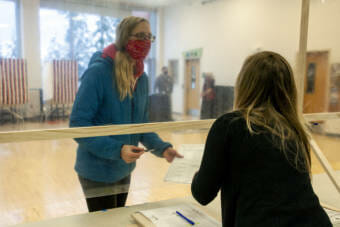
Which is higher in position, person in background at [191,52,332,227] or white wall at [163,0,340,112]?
white wall at [163,0,340,112]

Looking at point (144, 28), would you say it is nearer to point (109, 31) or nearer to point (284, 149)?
point (109, 31)

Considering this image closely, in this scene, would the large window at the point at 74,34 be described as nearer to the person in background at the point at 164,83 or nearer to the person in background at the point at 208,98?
the person in background at the point at 164,83

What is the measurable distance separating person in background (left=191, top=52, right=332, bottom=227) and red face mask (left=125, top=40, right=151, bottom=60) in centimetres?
47

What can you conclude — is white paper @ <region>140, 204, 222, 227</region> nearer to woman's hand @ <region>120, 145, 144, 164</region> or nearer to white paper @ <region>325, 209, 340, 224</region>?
woman's hand @ <region>120, 145, 144, 164</region>

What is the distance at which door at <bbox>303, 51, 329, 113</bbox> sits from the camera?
1.66 metres

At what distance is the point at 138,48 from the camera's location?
1132 mm

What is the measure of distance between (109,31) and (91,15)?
8cm

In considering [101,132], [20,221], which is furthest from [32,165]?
[101,132]

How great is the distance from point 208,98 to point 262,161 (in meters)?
0.69

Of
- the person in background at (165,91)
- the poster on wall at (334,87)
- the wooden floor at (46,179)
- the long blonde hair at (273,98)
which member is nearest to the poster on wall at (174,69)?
the person in background at (165,91)

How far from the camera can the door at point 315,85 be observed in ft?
5.43

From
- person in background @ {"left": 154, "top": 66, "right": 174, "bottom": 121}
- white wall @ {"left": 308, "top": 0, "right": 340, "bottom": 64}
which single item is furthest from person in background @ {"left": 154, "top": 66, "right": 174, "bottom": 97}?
white wall @ {"left": 308, "top": 0, "right": 340, "bottom": 64}

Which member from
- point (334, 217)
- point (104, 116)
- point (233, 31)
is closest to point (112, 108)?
point (104, 116)

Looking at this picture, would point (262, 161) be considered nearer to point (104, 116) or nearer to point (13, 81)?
point (104, 116)
